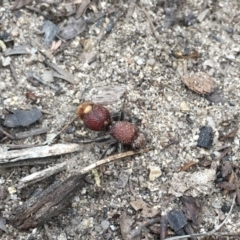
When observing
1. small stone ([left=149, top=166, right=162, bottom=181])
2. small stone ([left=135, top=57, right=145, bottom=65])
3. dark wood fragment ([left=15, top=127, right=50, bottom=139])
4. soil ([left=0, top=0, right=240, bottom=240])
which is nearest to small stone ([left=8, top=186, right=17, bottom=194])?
soil ([left=0, top=0, right=240, bottom=240])

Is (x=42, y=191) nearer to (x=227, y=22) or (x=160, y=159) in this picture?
(x=160, y=159)

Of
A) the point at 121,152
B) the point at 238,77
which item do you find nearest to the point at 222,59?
the point at 238,77

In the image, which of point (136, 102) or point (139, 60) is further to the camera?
point (139, 60)

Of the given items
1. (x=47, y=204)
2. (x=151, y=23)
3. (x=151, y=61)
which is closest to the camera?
(x=47, y=204)

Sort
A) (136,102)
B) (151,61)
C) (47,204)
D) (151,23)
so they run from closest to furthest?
(47,204) → (136,102) → (151,61) → (151,23)

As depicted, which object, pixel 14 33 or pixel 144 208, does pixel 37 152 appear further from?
pixel 14 33

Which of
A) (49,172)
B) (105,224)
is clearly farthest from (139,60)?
(105,224)

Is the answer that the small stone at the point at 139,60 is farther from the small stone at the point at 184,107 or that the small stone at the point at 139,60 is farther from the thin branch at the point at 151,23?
the small stone at the point at 184,107

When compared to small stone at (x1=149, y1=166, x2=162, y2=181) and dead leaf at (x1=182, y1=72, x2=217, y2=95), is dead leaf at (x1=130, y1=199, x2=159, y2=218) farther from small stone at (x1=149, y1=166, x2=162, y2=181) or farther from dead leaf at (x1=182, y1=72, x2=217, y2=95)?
dead leaf at (x1=182, y1=72, x2=217, y2=95)

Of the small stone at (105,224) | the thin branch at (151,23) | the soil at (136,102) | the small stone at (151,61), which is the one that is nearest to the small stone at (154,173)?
the soil at (136,102)
